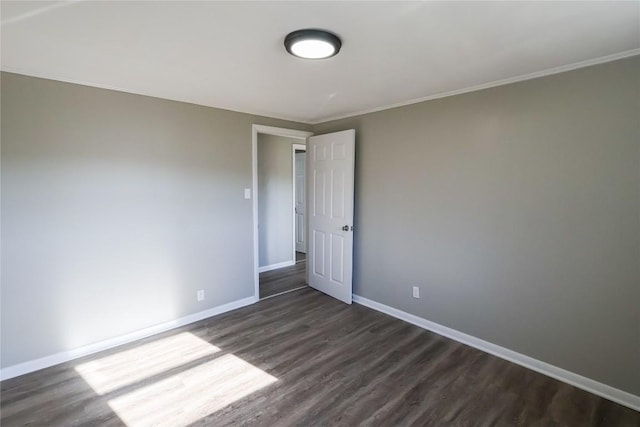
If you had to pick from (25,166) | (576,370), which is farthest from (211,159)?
(576,370)

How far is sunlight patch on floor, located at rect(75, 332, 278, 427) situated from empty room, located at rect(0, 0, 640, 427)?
0.02m

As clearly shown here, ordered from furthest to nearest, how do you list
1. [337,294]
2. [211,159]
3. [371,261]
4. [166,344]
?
[337,294], [371,261], [211,159], [166,344]

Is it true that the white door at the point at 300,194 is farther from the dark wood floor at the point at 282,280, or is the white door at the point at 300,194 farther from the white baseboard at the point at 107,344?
the white baseboard at the point at 107,344

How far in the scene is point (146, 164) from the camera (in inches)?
A: 116

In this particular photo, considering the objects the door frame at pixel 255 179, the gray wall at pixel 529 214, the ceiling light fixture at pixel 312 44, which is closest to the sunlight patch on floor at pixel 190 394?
the door frame at pixel 255 179

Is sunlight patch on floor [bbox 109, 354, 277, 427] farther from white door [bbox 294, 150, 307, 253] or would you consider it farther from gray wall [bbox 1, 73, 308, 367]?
white door [bbox 294, 150, 307, 253]

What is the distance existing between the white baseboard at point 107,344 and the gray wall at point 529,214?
1.97m

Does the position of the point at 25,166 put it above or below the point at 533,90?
below

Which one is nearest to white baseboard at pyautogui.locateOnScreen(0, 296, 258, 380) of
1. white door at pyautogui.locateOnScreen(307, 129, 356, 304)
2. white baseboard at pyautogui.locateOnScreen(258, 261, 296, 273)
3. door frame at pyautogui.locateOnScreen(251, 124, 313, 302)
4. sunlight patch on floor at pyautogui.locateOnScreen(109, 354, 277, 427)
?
door frame at pyautogui.locateOnScreen(251, 124, 313, 302)

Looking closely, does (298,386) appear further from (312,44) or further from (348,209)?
(312,44)

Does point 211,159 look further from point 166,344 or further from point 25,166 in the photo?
point 166,344

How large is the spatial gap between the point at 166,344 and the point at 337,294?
1968 mm

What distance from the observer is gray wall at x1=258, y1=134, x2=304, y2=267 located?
5.18 metres

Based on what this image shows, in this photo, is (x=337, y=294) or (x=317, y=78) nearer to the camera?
(x=317, y=78)
